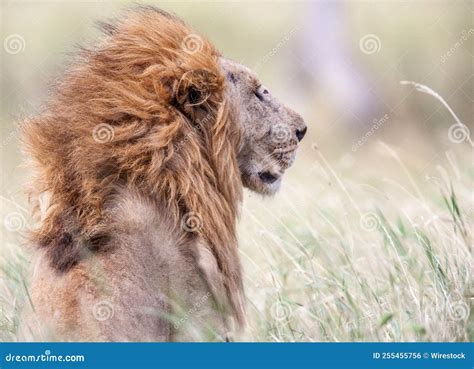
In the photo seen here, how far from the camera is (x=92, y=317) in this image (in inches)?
153

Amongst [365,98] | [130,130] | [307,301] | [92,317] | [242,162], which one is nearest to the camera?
[92,317]

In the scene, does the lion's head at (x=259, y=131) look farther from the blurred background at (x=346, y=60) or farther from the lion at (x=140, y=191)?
the blurred background at (x=346, y=60)

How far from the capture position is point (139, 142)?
4.24m

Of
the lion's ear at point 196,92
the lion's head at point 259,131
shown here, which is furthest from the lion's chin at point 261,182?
the lion's ear at point 196,92

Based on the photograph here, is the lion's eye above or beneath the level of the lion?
above

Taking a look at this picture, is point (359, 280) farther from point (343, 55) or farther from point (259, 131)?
point (343, 55)

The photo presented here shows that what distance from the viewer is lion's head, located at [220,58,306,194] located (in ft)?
15.9

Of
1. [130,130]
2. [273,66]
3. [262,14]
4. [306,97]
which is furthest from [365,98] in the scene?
[130,130]

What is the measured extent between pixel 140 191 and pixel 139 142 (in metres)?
0.23

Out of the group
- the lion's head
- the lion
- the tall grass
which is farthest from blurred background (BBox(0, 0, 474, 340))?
the lion

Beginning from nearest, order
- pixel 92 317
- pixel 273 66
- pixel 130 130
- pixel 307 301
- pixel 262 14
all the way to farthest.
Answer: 1. pixel 92 317
2. pixel 130 130
3. pixel 307 301
4. pixel 273 66
5. pixel 262 14

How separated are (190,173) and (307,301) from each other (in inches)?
52.9

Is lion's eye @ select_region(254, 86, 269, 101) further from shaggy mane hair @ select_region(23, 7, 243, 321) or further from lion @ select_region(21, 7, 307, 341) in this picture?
shaggy mane hair @ select_region(23, 7, 243, 321)

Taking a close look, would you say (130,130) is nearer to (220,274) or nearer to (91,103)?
(91,103)
